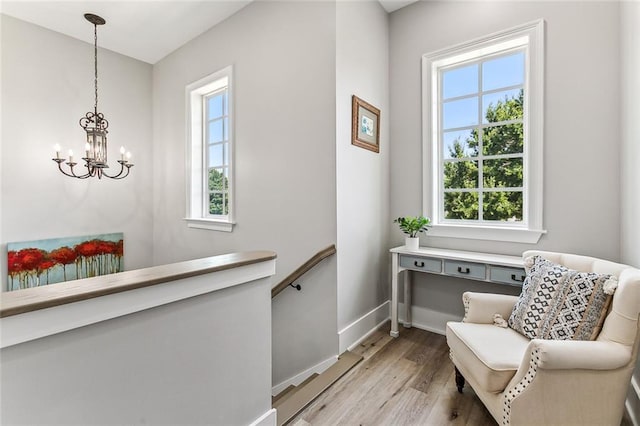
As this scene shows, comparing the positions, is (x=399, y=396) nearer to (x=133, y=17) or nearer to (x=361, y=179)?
(x=361, y=179)

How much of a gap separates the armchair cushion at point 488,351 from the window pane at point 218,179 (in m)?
2.82

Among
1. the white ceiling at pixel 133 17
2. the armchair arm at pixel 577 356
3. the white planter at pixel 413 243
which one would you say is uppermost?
the white ceiling at pixel 133 17

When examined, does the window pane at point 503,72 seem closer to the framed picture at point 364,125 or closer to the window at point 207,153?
the framed picture at point 364,125

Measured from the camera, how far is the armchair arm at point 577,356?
49.7 inches

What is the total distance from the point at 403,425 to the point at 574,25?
292 centimetres

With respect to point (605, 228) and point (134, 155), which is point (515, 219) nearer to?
point (605, 228)

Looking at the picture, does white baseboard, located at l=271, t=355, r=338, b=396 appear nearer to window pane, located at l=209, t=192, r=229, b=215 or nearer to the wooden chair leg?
the wooden chair leg

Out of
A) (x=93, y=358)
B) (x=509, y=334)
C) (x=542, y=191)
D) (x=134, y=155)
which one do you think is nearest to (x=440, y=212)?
(x=542, y=191)

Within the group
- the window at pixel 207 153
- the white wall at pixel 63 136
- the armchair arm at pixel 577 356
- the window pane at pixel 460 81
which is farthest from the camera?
the window at pixel 207 153

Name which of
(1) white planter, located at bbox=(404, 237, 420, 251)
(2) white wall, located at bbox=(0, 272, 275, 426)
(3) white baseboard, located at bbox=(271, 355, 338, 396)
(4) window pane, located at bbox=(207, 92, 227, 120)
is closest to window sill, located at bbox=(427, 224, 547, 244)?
(1) white planter, located at bbox=(404, 237, 420, 251)

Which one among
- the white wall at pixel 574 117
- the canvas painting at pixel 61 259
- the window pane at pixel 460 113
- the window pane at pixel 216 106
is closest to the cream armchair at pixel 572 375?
the white wall at pixel 574 117

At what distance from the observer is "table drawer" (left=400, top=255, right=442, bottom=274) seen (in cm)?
243

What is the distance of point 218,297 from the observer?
131cm

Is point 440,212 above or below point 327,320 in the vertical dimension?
above
